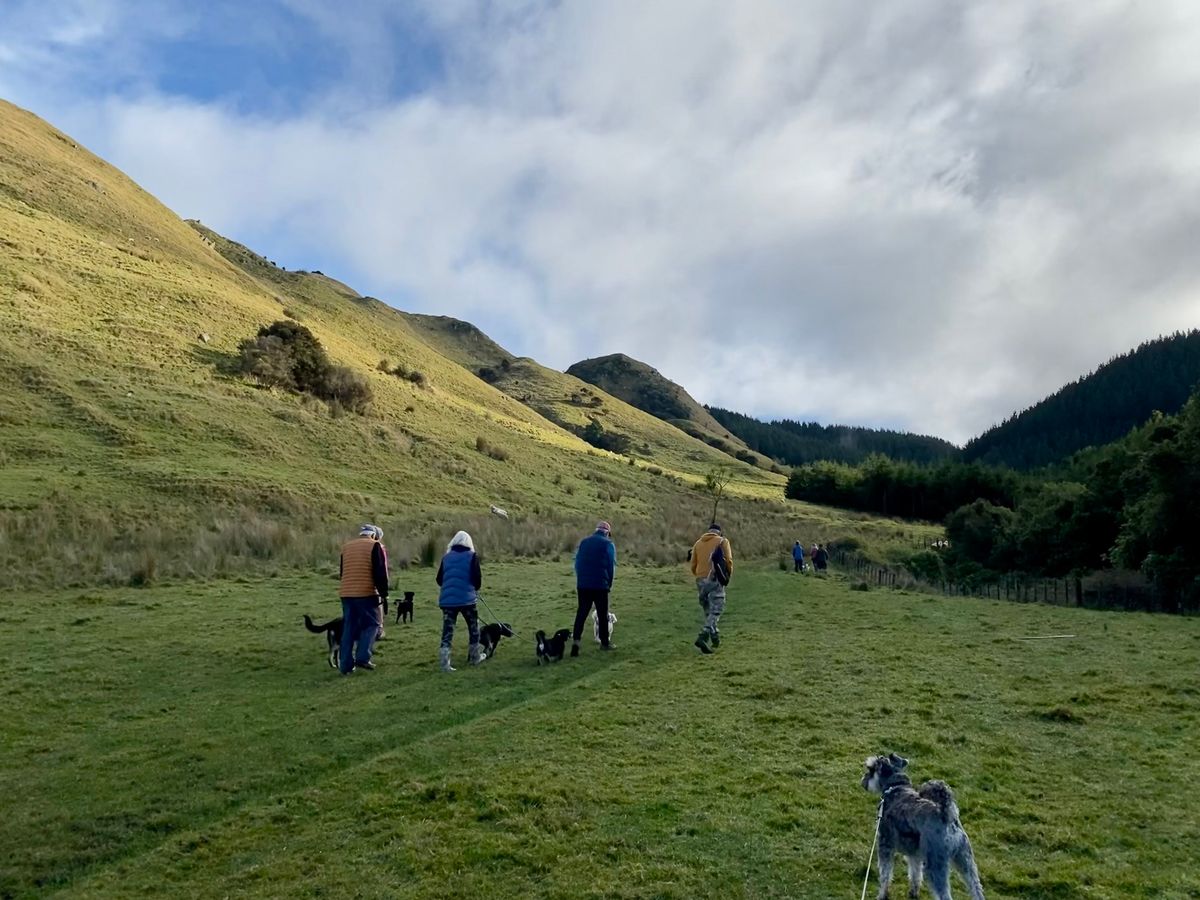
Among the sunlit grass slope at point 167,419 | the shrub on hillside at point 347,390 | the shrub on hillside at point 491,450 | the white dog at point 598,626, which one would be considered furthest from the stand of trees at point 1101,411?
the white dog at point 598,626

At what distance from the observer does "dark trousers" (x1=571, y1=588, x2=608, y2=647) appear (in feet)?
43.2

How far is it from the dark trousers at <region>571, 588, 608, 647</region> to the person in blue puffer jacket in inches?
67.2

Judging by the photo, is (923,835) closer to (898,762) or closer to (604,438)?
(898,762)

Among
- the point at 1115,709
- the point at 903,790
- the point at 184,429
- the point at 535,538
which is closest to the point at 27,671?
the point at 903,790

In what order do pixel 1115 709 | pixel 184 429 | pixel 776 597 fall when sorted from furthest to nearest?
pixel 184 429 → pixel 776 597 → pixel 1115 709

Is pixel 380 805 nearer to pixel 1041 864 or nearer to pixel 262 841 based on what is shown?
pixel 262 841

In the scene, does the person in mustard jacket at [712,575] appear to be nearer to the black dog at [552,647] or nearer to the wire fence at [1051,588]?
the black dog at [552,647]

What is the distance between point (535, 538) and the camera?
3055 cm

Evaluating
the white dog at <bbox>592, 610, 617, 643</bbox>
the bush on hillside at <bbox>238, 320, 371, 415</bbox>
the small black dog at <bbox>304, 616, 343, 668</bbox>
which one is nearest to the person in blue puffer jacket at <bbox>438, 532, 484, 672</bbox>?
the small black dog at <bbox>304, 616, 343, 668</bbox>

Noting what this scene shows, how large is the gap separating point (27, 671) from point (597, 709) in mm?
8342

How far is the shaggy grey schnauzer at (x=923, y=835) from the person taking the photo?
182 inches

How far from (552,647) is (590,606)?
1031 millimetres

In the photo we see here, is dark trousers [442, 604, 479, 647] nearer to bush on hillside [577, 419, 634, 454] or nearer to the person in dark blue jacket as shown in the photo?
the person in dark blue jacket

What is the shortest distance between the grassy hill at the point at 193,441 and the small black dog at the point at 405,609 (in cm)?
731
